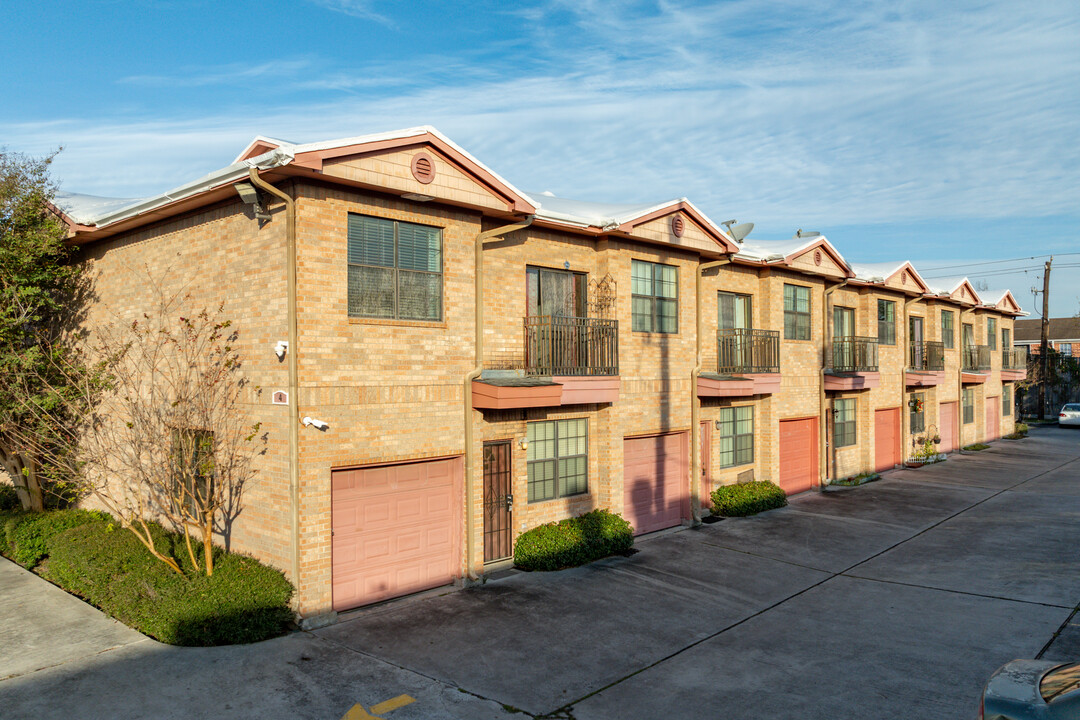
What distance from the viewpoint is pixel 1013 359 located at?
36469mm

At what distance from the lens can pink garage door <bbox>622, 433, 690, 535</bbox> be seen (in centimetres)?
1498

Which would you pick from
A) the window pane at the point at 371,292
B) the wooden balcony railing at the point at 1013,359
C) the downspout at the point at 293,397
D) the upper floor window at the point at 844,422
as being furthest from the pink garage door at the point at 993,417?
the downspout at the point at 293,397

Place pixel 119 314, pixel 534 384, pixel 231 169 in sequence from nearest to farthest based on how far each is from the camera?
pixel 231 169
pixel 534 384
pixel 119 314

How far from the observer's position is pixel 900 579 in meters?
12.1

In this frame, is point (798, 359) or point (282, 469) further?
point (798, 359)

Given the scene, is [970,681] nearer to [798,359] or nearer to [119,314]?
[798,359]

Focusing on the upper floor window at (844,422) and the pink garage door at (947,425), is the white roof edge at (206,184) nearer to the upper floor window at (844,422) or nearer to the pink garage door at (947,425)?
the upper floor window at (844,422)

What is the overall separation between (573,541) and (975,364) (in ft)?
88.3

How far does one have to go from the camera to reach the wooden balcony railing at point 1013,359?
118 ft

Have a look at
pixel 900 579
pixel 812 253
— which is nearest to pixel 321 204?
pixel 900 579

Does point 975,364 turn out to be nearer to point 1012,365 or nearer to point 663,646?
point 1012,365

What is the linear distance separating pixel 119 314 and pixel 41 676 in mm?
7359

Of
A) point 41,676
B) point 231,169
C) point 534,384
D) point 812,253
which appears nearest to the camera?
point 41,676

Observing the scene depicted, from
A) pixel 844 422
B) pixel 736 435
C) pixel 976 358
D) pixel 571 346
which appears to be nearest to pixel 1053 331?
pixel 976 358
